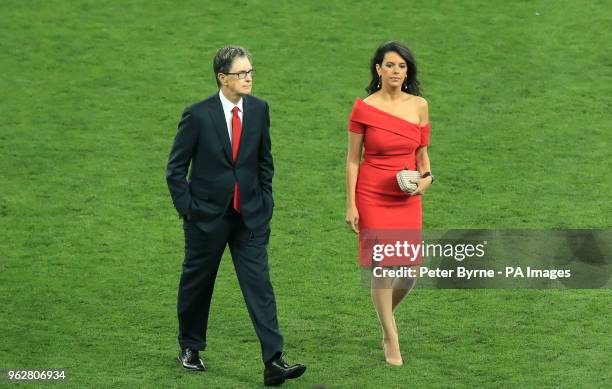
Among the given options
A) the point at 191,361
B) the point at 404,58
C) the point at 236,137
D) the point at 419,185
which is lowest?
the point at 191,361

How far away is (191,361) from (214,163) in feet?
4.20

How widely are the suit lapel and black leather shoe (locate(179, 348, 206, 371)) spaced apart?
4.19ft

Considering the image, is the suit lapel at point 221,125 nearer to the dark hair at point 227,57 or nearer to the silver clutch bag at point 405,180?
the dark hair at point 227,57

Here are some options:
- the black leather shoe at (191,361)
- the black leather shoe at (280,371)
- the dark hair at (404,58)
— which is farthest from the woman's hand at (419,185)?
the black leather shoe at (191,361)

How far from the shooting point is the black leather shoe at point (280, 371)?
907 cm

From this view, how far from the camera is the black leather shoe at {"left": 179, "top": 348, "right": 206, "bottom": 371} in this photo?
9477 mm

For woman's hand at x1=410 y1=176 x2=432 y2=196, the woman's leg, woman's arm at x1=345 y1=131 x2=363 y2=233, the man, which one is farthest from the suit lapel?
the woman's leg

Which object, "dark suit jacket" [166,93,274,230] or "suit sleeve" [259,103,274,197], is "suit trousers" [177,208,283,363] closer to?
"dark suit jacket" [166,93,274,230]

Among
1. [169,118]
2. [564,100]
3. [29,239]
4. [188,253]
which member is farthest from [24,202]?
[564,100]

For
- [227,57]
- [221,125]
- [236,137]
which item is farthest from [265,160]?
[227,57]

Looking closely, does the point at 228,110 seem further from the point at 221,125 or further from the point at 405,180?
the point at 405,180

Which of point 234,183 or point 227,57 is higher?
point 227,57

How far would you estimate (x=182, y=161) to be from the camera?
9109 millimetres

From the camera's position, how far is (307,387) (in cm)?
916
